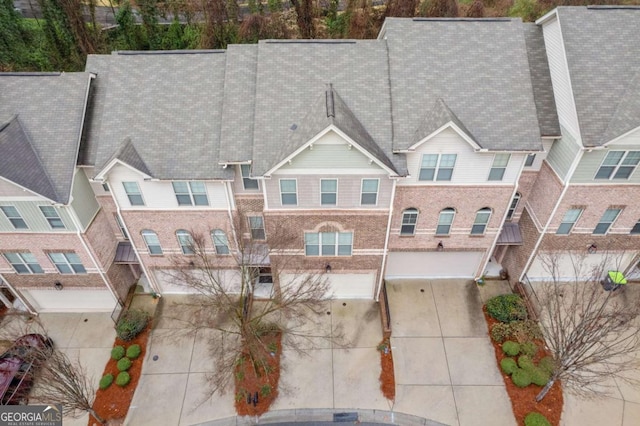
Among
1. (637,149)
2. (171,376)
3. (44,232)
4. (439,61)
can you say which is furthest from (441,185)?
(44,232)

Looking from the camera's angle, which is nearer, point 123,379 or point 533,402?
point 533,402

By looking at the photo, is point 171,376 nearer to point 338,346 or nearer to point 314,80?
point 338,346

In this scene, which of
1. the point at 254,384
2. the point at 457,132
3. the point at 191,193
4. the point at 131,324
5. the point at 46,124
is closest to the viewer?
the point at 457,132

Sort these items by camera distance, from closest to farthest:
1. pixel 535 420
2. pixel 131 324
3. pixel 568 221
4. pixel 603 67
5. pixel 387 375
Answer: pixel 535 420 → pixel 603 67 → pixel 387 375 → pixel 568 221 → pixel 131 324

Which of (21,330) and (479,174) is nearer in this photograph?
(479,174)

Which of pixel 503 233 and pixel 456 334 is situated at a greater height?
pixel 503 233

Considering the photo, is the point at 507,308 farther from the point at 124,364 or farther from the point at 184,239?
the point at 124,364
